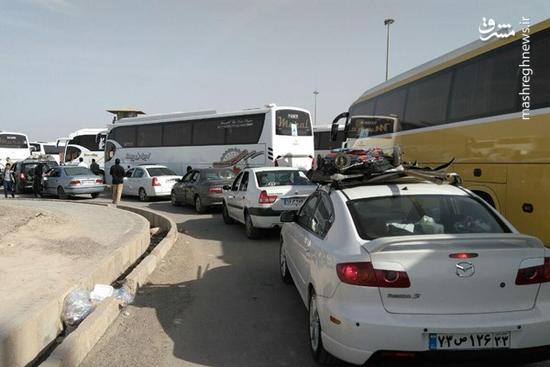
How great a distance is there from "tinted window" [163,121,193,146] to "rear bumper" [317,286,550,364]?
21747 mm

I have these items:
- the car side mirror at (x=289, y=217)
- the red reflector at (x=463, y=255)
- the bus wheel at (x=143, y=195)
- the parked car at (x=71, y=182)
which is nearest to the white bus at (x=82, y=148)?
the parked car at (x=71, y=182)

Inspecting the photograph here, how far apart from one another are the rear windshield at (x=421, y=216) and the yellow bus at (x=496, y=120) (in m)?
2.31

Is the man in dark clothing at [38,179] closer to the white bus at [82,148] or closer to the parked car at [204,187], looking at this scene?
the white bus at [82,148]

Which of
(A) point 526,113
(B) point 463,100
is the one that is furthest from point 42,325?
A: (B) point 463,100

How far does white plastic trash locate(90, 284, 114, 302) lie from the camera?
18.5ft

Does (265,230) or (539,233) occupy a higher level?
(539,233)

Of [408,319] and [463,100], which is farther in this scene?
[463,100]

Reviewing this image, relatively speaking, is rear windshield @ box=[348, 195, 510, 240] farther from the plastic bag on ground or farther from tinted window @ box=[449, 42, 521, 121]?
tinted window @ box=[449, 42, 521, 121]

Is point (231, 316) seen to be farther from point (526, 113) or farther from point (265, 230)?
point (265, 230)

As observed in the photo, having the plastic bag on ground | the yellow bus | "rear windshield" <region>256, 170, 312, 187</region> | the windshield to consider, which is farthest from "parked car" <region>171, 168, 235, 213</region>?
the plastic bag on ground

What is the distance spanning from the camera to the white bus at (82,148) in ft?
112

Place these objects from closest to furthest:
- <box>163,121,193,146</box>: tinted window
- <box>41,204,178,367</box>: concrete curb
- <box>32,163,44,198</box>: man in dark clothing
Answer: <box>41,204,178,367</box>: concrete curb
<box>32,163,44,198</box>: man in dark clothing
<box>163,121,193,146</box>: tinted window

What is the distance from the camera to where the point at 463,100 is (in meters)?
8.28

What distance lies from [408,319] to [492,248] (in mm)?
821
